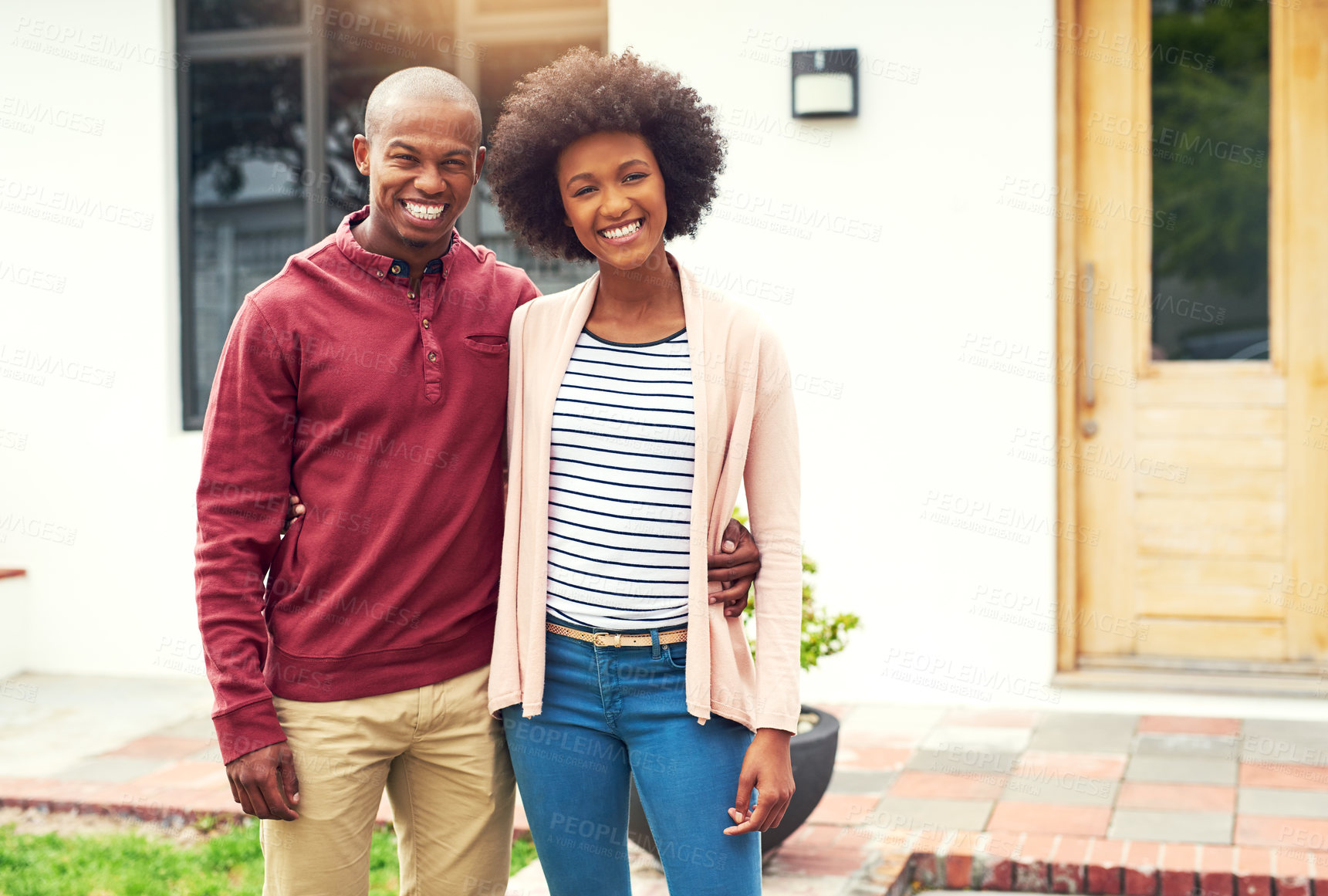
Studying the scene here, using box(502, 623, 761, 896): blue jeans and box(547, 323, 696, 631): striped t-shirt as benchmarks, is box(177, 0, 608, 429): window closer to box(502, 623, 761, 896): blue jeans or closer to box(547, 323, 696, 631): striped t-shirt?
box(547, 323, 696, 631): striped t-shirt

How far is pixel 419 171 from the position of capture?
210 centimetres

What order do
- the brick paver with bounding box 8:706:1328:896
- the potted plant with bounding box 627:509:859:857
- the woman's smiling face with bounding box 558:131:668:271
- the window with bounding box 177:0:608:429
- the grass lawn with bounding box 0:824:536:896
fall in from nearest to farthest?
the woman's smiling face with bounding box 558:131:668:271 → the potted plant with bounding box 627:509:859:857 → the brick paver with bounding box 8:706:1328:896 → the grass lawn with bounding box 0:824:536:896 → the window with bounding box 177:0:608:429

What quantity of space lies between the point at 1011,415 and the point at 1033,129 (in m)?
1.06

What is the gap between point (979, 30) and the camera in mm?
4734

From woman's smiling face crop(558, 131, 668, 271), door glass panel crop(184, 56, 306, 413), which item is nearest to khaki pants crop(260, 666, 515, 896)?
woman's smiling face crop(558, 131, 668, 271)

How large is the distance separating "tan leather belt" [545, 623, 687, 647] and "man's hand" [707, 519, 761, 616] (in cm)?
8

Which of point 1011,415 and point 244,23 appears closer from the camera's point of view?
point 1011,415

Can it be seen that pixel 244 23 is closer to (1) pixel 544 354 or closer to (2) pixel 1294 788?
(1) pixel 544 354

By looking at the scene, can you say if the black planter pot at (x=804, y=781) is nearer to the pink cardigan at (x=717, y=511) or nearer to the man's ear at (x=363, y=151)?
the pink cardigan at (x=717, y=511)

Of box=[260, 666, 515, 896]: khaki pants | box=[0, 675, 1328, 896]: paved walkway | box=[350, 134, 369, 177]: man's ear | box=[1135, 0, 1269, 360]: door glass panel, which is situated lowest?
box=[0, 675, 1328, 896]: paved walkway

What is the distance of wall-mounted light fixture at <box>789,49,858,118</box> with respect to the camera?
479 cm

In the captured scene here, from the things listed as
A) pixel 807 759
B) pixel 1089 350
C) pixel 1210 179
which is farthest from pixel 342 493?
pixel 1210 179

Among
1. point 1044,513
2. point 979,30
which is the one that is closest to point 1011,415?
point 1044,513

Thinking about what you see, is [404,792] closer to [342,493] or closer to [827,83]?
[342,493]
